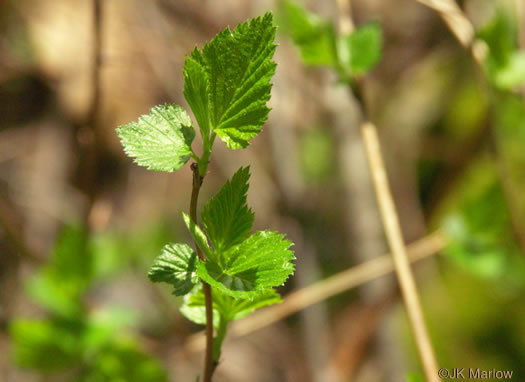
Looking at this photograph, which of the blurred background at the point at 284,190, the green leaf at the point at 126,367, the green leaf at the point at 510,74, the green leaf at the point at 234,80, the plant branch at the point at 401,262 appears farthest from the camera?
the blurred background at the point at 284,190

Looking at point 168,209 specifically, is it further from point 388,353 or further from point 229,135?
point 229,135

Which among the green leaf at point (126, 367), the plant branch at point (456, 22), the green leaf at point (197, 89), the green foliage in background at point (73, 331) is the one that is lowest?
the green leaf at point (126, 367)

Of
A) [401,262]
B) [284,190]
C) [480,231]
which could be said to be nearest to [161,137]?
[401,262]

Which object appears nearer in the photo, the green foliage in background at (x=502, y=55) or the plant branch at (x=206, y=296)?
the plant branch at (x=206, y=296)

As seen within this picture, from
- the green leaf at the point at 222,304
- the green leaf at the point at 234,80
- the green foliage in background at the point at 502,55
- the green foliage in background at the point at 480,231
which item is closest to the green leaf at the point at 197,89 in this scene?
the green leaf at the point at 234,80

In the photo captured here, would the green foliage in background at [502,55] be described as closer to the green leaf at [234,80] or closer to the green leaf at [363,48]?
the green leaf at [363,48]

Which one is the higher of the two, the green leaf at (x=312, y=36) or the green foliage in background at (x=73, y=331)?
the green leaf at (x=312, y=36)

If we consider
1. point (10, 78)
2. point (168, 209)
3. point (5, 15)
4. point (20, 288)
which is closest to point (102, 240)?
point (20, 288)
